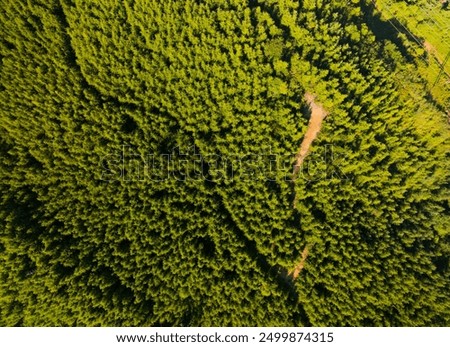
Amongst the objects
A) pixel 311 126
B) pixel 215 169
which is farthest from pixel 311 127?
pixel 215 169

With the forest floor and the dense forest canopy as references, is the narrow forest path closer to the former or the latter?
the forest floor

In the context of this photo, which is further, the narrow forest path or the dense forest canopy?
the narrow forest path

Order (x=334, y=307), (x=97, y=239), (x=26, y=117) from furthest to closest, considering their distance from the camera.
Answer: (x=26, y=117) → (x=97, y=239) → (x=334, y=307)

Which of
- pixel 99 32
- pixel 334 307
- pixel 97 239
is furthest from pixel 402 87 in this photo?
pixel 97 239

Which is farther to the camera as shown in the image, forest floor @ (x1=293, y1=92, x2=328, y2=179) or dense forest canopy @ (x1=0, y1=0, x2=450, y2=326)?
forest floor @ (x1=293, y1=92, x2=328, y2=179)

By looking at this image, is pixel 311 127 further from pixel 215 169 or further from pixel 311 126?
pixel 215 169

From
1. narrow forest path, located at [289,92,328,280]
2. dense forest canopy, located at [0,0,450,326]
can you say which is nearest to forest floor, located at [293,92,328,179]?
narrow forest path, located at [289,92,328,280]

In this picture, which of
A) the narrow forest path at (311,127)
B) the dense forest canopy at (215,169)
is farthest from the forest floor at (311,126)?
the dense forest canopy at (215,169)
